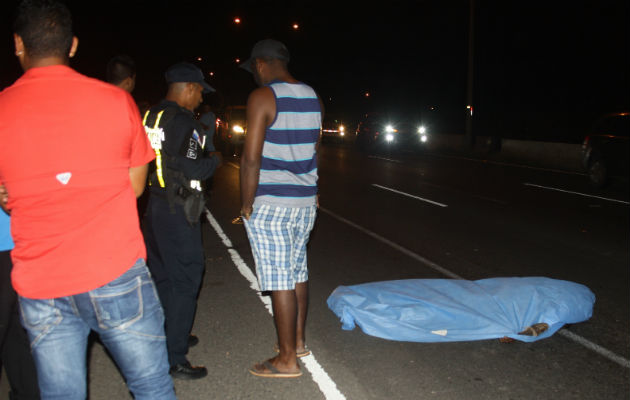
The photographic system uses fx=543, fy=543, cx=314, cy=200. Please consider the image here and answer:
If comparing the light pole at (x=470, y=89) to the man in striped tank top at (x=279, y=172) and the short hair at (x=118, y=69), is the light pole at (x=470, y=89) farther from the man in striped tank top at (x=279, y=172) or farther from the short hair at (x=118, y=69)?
the man in striped tank top at (x=279, y=172)

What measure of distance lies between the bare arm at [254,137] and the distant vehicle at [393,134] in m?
21.1

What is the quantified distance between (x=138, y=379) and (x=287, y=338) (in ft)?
5.36

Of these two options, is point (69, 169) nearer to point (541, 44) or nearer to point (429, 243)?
point (429, 243)

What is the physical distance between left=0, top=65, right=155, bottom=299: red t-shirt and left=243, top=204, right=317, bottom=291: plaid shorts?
1.47 meters

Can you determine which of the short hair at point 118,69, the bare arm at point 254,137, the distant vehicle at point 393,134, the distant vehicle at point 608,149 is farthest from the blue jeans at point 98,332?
the distant vehicle at point 393,134

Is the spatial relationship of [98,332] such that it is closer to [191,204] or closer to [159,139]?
[191,204]

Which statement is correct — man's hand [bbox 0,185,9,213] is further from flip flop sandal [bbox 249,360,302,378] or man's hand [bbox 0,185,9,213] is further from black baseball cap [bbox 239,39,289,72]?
flip flop sandal [bbox 249,360,302,378]

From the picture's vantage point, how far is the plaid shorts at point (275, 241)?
11.3 feet

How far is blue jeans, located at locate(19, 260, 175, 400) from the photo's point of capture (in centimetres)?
202

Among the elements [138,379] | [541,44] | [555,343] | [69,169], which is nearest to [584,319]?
[555,343]

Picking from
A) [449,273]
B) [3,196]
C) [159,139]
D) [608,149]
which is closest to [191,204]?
[159,139]

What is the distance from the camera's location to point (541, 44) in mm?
38969

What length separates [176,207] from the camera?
352 centimetres

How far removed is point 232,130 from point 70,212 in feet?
66.3
